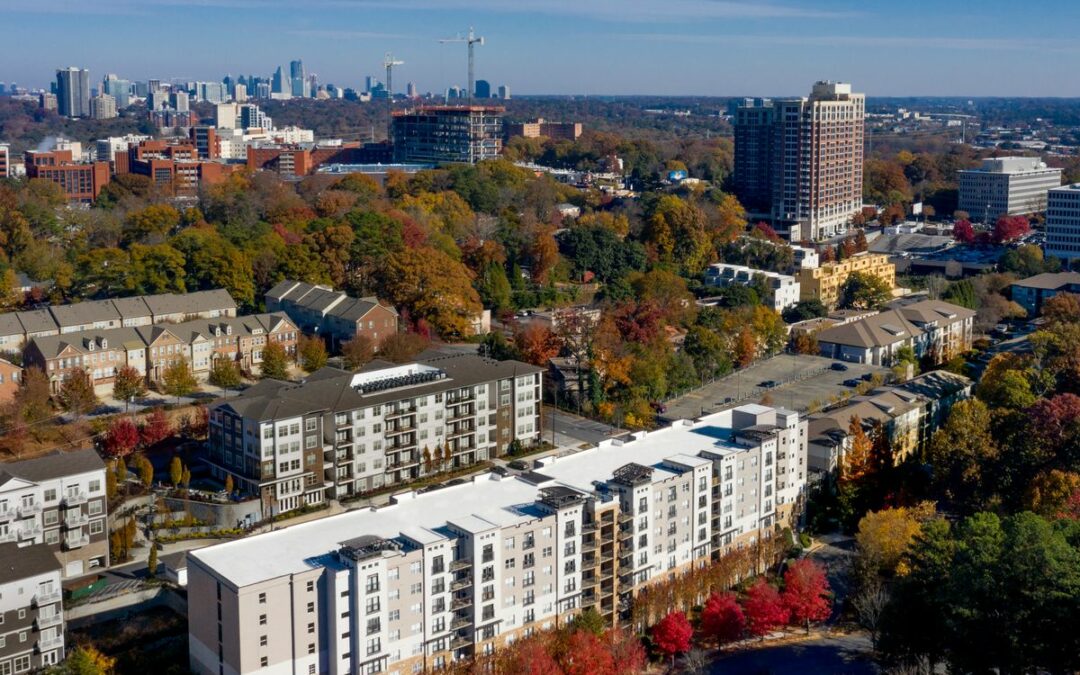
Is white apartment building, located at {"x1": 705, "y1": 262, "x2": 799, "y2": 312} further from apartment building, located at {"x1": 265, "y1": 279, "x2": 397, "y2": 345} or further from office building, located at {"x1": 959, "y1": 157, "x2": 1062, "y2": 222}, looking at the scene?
office building, located at {"x1": 959, "y1": 157, "x2": 1062, "y2": 222}

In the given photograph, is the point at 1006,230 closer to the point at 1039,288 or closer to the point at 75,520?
the point at 1039,288

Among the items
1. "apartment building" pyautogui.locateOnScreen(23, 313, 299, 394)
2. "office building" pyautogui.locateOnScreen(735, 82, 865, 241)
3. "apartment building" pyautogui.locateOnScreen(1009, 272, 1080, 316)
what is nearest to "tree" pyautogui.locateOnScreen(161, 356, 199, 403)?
"apartment building" pyautogui.locateOnScreen(23, 313, 299, 394)

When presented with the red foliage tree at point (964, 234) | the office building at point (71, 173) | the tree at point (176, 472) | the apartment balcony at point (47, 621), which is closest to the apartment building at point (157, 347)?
the tree at point (176, 472)

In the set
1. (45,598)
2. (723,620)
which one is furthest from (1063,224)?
(45,598)

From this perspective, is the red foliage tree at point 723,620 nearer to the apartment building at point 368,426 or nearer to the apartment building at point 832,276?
the apartment building at point 368,426

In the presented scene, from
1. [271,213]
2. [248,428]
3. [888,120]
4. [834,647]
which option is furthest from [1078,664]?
[888,120]

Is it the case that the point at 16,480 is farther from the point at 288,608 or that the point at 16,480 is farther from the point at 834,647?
the point at 834,647
